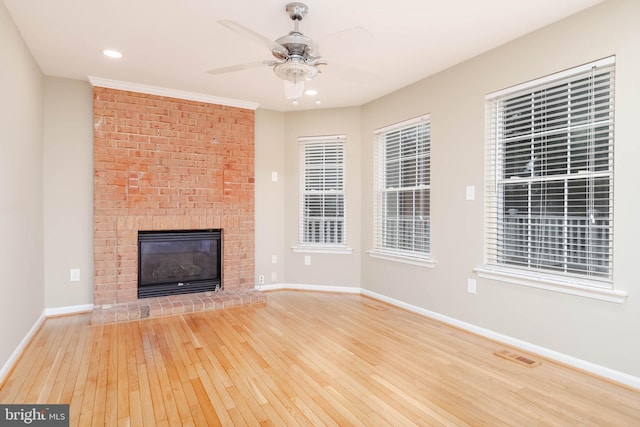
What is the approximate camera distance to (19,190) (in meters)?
2.95

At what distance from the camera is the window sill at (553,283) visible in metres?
2.50

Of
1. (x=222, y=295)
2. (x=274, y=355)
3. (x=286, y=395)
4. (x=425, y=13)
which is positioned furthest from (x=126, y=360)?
(x=425, y=13)

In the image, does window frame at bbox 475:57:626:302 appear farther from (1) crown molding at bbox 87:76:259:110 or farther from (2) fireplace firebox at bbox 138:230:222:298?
(2) fireplace firebox at bbox 138:230:222:298

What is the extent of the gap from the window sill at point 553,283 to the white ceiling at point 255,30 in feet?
6.56

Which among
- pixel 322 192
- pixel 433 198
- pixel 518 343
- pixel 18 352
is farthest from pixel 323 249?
pixel 18 352

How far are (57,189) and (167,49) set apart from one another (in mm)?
2057

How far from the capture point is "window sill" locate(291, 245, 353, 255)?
511 cm

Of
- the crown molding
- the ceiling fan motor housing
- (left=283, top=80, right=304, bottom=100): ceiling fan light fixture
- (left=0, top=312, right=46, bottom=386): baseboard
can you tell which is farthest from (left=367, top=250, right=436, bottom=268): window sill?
(left=0, top=312, right=46, bottom=386): baseboard

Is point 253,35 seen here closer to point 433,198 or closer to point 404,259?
point 433,198

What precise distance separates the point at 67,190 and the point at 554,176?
4.80 metres

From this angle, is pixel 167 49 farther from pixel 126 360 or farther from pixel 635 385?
pixel 635 385

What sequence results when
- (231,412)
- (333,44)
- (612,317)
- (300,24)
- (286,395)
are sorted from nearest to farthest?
(231,412) → (286,395) → (612,317) → (300,24) → (333,44)

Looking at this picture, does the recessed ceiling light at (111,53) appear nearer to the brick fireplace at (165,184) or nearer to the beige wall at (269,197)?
the brick fireplace at (165,184)

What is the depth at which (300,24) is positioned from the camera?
2.81 metres
